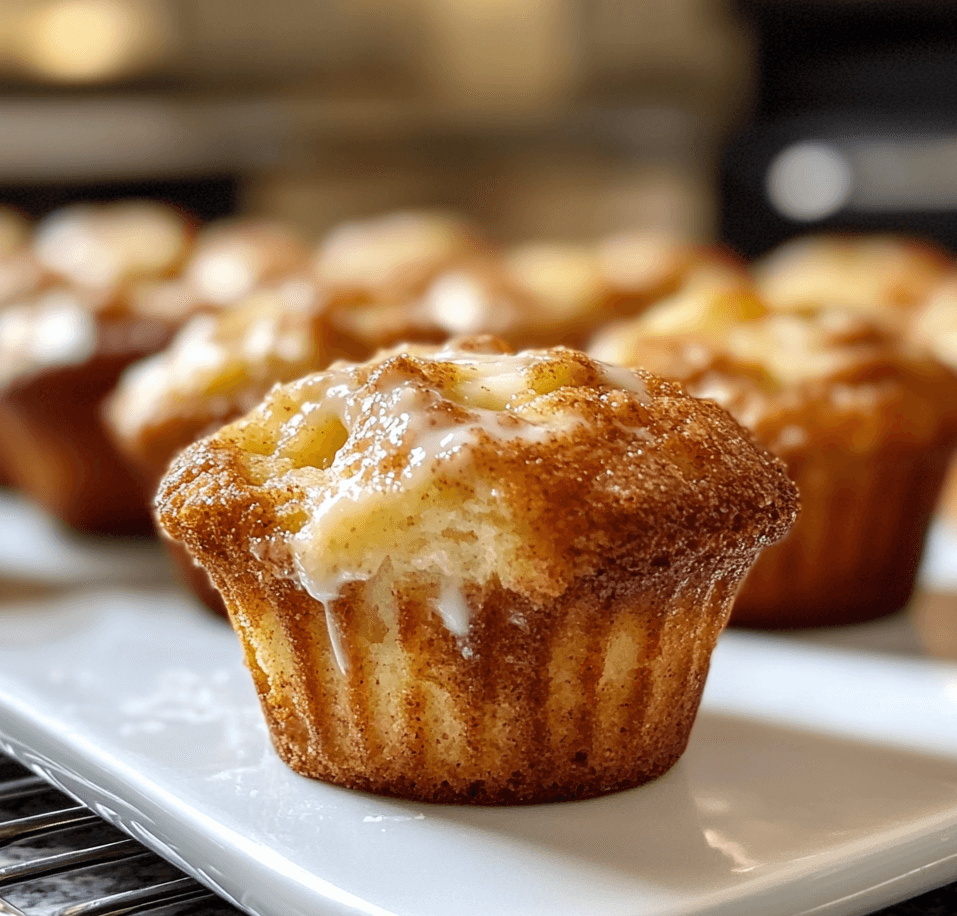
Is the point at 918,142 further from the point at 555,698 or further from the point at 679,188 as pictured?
the point at 555,698

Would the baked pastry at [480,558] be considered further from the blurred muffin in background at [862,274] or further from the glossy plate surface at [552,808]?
the blurred muffin in background at [862,274]

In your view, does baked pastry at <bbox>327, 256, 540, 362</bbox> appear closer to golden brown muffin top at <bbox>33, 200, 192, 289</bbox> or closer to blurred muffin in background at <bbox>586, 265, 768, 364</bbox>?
blurred muffin in background at <bbox>586, 265, 768, 364</bbox>

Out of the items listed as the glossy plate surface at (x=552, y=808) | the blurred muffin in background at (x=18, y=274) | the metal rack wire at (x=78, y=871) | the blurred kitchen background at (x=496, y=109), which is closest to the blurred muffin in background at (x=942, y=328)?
the glossy plate surface at (x=552, y=808)

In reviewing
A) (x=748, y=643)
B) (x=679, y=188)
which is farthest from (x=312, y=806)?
(x=679, y=188)

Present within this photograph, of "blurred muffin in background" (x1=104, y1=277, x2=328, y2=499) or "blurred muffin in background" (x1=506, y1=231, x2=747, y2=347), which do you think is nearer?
"blurred muffin in background" (x1=104, y1=277, x2=328, y2=499)

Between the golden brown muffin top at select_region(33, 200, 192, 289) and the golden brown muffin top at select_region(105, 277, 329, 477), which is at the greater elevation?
the golden brown muffin top at select_region(105, 277, 329, 477)

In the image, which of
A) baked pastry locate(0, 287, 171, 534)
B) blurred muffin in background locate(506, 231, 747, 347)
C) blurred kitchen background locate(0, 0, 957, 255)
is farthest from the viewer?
blurred kitchen background locate(0, 0, 957, 255)

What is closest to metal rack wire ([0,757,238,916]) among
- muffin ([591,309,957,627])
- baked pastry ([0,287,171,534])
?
muffin ([591,309,957,627])
